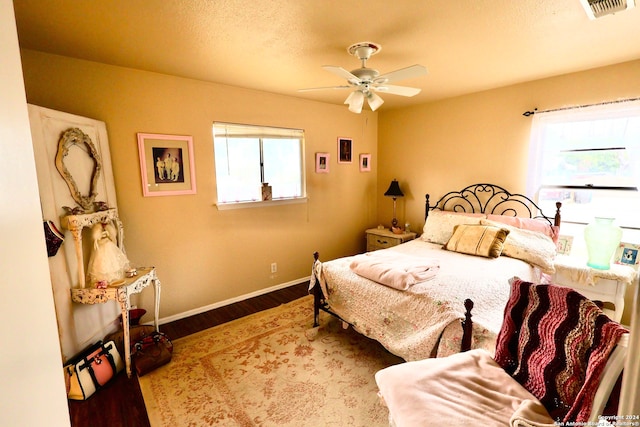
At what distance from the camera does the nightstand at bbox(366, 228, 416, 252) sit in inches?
159

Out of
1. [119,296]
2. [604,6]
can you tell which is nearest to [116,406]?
[119,296]

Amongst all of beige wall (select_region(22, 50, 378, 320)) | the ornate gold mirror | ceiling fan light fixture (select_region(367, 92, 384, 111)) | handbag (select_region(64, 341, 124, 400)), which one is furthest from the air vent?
handbag (select_region(64, 341, 124, 400))

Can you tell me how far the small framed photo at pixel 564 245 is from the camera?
2945 mm

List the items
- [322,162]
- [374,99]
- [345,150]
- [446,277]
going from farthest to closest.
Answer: [345,150] < [322,162] < [374,99] < [446,277]

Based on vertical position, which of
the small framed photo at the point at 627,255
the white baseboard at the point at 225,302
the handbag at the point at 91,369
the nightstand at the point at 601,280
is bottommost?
the white baseboard at the point at 225,302

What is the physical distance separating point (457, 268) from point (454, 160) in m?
1.85

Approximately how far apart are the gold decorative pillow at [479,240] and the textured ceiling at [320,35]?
1.54 metres

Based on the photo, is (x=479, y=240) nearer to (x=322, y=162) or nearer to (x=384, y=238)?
(x=384, y=238)

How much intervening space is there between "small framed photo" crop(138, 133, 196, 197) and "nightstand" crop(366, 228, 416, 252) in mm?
2573

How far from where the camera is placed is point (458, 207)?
12.6ft

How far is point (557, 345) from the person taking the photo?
1229 millimetres

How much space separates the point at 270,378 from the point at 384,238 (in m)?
2.57

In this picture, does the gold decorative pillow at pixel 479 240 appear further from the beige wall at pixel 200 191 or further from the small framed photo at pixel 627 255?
the beige wall at pixel 200 191

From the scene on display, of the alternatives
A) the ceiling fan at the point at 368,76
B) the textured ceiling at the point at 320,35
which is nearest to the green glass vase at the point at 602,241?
the textured ceiling at the point at 320,35
